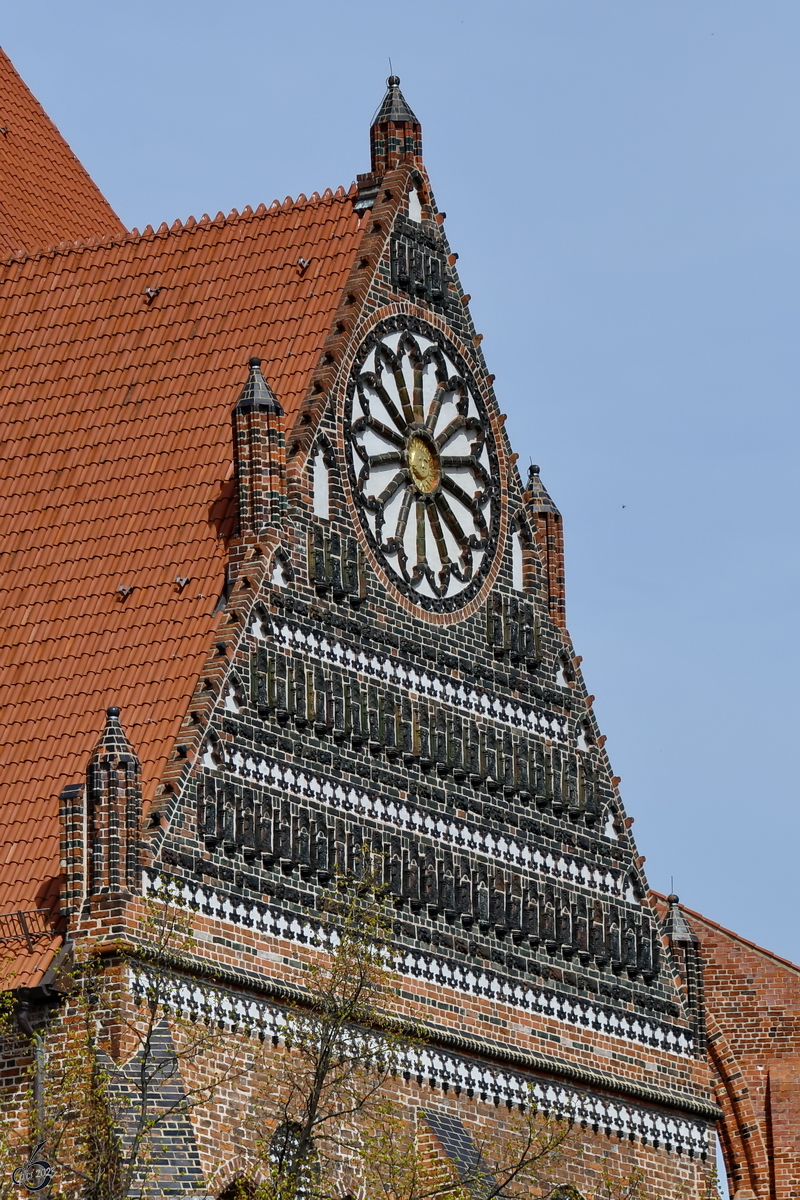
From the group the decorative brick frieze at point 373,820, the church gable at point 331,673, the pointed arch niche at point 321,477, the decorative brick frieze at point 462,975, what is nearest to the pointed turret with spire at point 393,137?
the church gable at point 331,673

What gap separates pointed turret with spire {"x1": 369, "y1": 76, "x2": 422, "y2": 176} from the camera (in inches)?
1893

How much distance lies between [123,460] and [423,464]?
12.7ft

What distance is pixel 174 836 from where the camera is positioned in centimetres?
4125

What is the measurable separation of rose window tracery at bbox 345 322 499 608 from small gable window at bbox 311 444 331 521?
0.48 metres

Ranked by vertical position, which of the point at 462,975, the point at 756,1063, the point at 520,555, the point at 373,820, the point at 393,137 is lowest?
the point at 462,975

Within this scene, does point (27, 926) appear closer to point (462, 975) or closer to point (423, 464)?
point (462, 975)

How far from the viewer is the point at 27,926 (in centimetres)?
4069

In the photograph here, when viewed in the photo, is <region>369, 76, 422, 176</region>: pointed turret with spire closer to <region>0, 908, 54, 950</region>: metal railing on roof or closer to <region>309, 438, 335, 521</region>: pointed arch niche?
<region>309, 438, 335, 521</region>: pointed arch niche

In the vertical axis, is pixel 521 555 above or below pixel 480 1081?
above

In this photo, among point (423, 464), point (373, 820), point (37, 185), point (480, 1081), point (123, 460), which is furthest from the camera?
point (37, 185)

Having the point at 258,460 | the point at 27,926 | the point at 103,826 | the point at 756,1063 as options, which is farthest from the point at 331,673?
the point at 756,1063

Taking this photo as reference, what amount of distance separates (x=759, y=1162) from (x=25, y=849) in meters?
15.7

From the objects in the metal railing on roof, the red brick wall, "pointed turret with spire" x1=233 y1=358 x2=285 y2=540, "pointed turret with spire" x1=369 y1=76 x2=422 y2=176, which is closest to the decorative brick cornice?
the metal railing on roof

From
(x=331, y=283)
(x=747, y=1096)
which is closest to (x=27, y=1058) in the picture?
(x=331, y=283)
